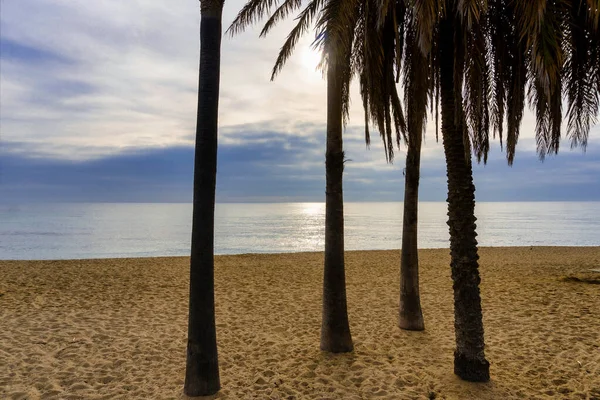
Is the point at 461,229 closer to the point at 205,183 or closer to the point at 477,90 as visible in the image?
the point at 477,90

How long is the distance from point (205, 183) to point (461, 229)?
3.61 metres

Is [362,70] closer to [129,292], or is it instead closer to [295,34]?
[295,34]

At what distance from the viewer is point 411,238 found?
835 cm

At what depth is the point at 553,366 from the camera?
6.82 meters

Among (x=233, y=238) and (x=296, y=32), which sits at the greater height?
(x=296, y=32)

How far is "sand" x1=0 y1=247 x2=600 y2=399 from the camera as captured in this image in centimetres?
604

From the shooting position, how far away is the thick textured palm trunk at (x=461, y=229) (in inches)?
230

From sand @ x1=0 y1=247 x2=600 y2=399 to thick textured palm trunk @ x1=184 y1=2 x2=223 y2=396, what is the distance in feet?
3.95

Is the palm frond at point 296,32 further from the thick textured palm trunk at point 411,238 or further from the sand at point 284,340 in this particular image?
the sand at point 284,340

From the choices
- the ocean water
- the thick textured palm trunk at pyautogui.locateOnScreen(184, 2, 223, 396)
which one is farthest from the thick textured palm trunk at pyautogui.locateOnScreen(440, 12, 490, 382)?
the ocean water

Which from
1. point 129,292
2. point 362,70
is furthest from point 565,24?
point 129,292

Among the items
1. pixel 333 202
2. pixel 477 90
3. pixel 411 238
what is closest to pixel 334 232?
pixel 333 202

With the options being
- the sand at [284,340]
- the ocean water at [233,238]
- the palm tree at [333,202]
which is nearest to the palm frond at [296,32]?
the palm tree at [333,202]

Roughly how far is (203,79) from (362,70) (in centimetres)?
309
